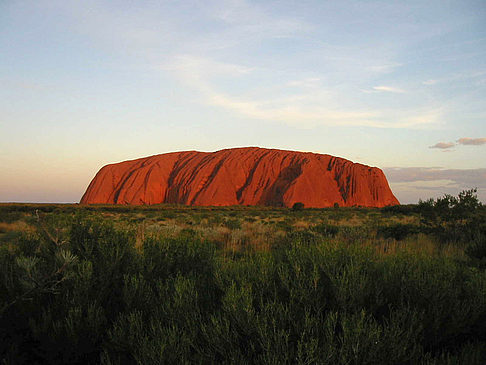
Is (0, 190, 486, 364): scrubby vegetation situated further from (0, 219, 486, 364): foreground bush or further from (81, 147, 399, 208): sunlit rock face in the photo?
(81, 147, 399, 208): sunlit rock face

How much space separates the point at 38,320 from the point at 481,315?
16.1 feet

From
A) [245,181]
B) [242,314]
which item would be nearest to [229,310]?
[242,314]

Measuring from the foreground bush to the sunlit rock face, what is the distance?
191 feet

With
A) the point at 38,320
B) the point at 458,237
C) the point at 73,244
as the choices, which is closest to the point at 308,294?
the point at 38,320

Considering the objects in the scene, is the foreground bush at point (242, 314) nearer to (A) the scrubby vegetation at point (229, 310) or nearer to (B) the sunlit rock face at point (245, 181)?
(A) the scrubby vegetation at point (229, 310)

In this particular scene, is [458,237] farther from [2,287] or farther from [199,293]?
[2,287]

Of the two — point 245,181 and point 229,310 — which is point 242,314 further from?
point 245,181

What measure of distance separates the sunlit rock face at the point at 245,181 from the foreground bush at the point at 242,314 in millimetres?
58133

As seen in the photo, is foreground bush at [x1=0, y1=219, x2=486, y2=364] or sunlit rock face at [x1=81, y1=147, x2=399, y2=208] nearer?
foreground bush at [x1=0, y1=219, x2=486, y2=364]

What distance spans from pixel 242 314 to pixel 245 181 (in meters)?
68.0

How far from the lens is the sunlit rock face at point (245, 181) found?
2586 inches

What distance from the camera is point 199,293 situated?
377cm

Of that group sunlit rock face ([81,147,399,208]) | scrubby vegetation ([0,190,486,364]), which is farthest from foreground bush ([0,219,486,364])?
sunlit rock face ([81,147,399,208])

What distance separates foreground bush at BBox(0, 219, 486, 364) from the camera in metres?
2.49
